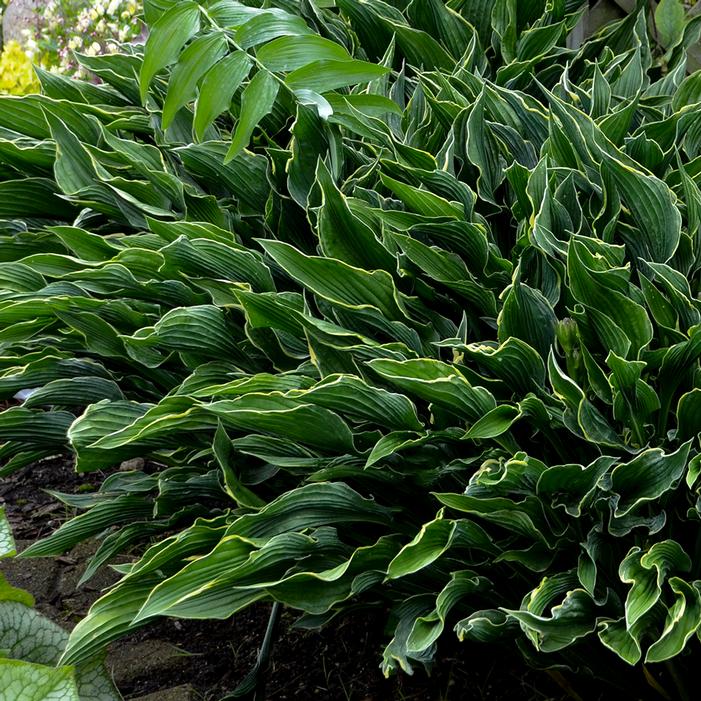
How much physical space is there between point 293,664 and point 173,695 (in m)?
0.30

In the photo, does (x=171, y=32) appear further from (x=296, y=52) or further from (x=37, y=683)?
(x=37, y=683)

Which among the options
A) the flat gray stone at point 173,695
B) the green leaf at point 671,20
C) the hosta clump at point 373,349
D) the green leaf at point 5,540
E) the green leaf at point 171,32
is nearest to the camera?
the green leaf at point 5,540

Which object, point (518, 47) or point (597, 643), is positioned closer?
point (597, 643)

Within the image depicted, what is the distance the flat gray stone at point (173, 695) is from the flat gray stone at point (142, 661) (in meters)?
0.13

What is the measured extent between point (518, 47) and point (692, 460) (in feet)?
4.93

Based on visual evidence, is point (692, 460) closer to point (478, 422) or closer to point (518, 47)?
point (478, 422)

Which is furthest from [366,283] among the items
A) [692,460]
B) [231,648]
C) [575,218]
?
[231,648]

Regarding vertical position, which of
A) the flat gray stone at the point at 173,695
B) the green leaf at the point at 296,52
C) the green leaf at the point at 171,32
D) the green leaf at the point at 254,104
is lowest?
the flat gray stone at the point at 173,695

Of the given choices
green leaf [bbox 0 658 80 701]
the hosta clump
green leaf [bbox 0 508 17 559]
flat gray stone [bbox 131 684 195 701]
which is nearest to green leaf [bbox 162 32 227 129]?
the hosta clump

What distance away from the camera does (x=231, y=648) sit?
2.25 metres

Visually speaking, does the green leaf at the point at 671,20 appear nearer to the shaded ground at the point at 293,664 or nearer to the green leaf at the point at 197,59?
the green leaf at the point at 197,59

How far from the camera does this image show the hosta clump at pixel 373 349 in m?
1.46

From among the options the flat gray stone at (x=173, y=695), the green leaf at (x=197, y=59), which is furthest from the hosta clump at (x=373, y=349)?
the flat gray stone at (x=173, y=695)

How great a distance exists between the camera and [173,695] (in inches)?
79.4
